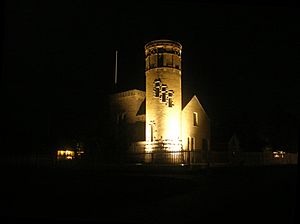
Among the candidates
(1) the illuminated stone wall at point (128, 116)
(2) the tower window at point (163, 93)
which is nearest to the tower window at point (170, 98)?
(2) the tower window at point (163, 93)

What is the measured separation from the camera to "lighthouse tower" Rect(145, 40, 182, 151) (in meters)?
37.8

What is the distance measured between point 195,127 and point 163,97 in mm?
6663

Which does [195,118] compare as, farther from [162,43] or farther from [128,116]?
[162,43]

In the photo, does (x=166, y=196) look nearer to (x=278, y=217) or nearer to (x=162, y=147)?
(x=278, y=217)

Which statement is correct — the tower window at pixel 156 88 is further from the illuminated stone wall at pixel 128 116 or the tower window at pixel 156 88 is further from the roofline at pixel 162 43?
the illuminated stone wall at pixel 128 116

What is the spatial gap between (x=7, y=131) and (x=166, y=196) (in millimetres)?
25815

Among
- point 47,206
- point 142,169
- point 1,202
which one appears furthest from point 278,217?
point 142,169

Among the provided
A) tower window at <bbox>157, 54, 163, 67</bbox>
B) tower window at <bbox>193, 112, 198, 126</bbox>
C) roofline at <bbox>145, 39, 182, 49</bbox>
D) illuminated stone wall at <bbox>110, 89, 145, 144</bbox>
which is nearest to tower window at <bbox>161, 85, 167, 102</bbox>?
tower window at <bbox>157, 54, 163, 67</bbox>

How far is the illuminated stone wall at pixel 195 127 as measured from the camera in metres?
41.5

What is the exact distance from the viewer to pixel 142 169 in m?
26.5

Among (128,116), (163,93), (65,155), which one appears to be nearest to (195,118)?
(163,93)

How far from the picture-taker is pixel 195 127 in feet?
140

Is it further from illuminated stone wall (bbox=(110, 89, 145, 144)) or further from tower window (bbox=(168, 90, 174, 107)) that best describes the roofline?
illuminated stone wall (bbox=(110, 89, 145, 144))

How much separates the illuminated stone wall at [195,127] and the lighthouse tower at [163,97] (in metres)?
2.24
